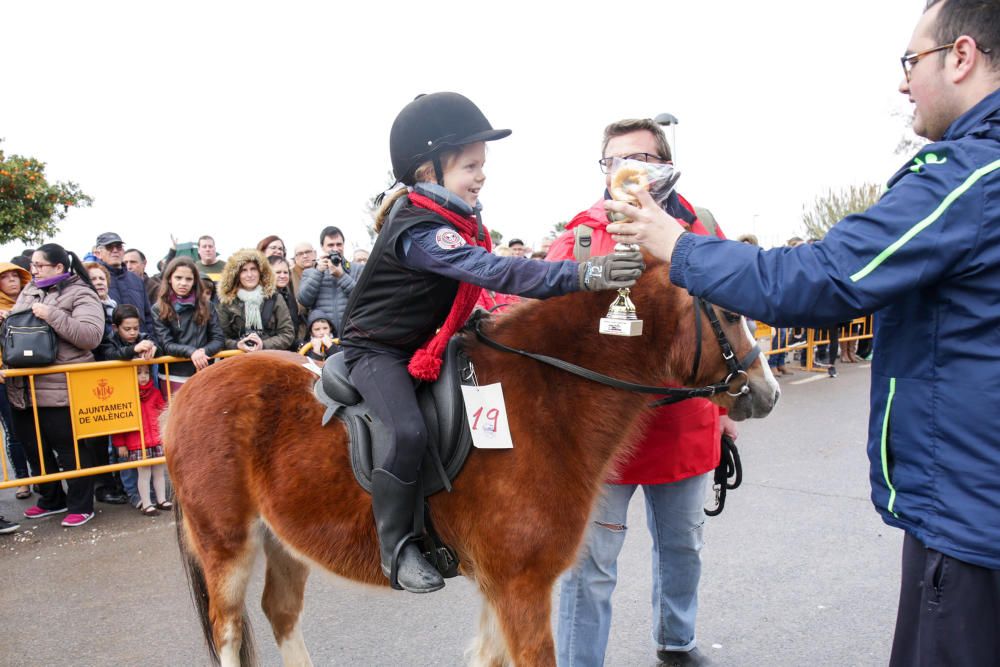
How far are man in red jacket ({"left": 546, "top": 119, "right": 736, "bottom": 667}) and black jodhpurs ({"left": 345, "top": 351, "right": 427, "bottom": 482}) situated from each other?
2.60 ft

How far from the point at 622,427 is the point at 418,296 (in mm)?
926

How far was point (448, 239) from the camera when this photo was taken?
2.25 meters

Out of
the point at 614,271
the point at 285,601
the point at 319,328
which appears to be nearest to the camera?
the point at 614,271

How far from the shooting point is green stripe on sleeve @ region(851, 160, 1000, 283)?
140 centimetres

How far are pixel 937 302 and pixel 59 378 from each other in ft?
20.6

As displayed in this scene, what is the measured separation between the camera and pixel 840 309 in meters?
1.52

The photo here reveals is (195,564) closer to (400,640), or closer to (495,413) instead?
(400,640)

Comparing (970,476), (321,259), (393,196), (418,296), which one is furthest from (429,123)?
(321,259)

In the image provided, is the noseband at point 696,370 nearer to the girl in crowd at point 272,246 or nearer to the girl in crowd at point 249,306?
the girl in crowd at point 249,306

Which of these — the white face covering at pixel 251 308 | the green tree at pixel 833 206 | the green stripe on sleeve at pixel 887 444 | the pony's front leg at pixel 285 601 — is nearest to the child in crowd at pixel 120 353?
the white face covering at pixel 251 308

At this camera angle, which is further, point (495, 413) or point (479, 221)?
point (479, 221)

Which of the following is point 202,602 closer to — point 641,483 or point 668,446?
point 641,483

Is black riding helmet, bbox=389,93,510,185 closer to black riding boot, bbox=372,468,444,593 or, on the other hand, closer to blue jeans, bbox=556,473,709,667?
black riding boot, bbox=372,468,444,593

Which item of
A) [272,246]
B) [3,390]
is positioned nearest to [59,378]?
[3,390]
